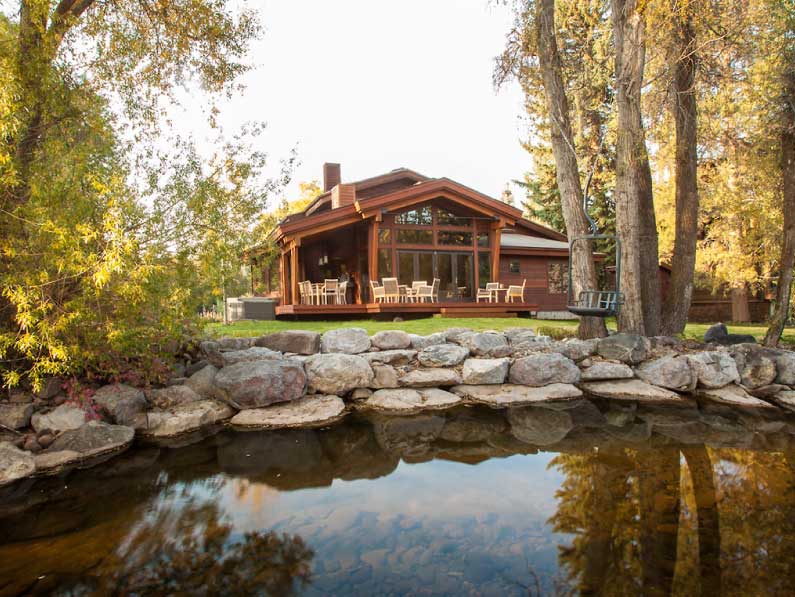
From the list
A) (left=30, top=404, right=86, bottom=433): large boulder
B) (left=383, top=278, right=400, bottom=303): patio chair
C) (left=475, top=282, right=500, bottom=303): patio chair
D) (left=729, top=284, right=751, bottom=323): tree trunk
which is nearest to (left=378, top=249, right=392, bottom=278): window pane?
(left=383, top=278, right=400, bottom=303): patio chair

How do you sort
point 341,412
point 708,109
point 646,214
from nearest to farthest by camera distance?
point 341,412 → point 646,214 → point 708,109

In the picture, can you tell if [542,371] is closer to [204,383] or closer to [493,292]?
[204,383]

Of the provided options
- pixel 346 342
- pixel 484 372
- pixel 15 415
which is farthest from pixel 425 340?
pixel 15 415

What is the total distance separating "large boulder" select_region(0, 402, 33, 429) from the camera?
188 inches

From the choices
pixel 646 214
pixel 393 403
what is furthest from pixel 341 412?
pixel 646 214

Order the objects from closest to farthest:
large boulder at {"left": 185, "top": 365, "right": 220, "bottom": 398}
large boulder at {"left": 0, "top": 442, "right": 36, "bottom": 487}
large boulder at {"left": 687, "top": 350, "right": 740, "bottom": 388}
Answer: large boulder at {"left": 0, "top": 442, "right": 36, "bottom": 487}
large boulder at {"left": 185, "top": 365, "right": 220, "bottom": 398}
large boulder at {"left": 687, "top": 350, "right": 740, "bottom": 388}

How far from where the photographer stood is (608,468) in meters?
4.29

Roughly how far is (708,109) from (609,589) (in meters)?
10.2

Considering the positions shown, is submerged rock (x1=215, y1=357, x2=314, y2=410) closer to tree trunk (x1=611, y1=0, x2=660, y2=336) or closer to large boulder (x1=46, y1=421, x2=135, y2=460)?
large boulder (x1=46, y1=421, x2=135, y2=460)

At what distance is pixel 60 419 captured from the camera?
4.89m

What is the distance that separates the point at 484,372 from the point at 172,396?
4.22 m

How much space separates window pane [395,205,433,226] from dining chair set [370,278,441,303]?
1914mm

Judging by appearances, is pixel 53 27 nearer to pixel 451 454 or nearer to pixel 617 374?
pixel 451 454

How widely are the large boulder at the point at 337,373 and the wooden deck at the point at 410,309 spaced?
5.91m
